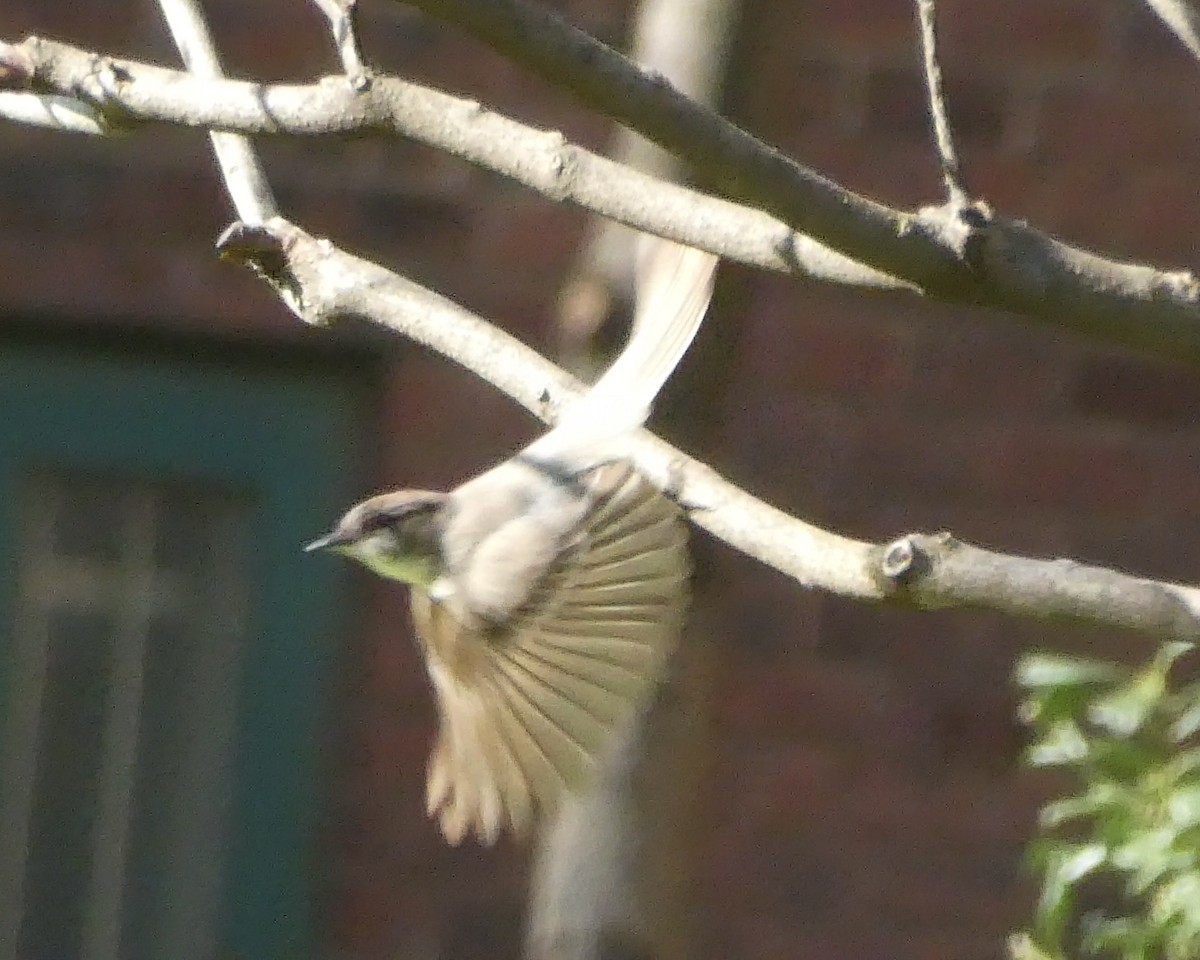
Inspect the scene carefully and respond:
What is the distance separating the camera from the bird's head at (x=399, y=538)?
176 cm

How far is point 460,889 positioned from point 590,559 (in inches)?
46.6

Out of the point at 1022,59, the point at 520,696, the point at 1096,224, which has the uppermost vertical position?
the point at 1022,59

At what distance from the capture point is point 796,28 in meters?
2.56

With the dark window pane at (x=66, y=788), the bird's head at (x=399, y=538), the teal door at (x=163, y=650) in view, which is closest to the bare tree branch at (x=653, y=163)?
the bird's head at (x=399, y=538)

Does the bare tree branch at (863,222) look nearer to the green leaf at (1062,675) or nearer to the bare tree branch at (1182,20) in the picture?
the bare tree branch at (1182,20)

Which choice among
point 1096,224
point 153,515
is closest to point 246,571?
point 153,515

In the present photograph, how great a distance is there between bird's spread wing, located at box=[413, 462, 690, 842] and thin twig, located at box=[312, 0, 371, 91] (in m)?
0.38

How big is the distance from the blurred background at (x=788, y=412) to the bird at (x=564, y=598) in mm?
892

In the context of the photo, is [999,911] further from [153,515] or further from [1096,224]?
[153,515]

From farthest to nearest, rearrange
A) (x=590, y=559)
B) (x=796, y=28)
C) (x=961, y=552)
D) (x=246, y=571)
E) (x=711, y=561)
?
(x=246, y=571), (x=796, y=28), (x=711, y=561), (x=590, y=559), (x=961, y=552)

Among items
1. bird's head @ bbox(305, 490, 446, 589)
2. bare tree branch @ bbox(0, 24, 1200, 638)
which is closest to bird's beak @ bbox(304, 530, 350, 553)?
bird's head @ bbox(305, 490, 446, 589)

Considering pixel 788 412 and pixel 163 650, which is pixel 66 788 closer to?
pixel 163 650

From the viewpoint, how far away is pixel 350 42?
1.08 m

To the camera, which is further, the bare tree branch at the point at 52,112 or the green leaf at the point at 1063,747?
the green leaf at the point at 1063,747
